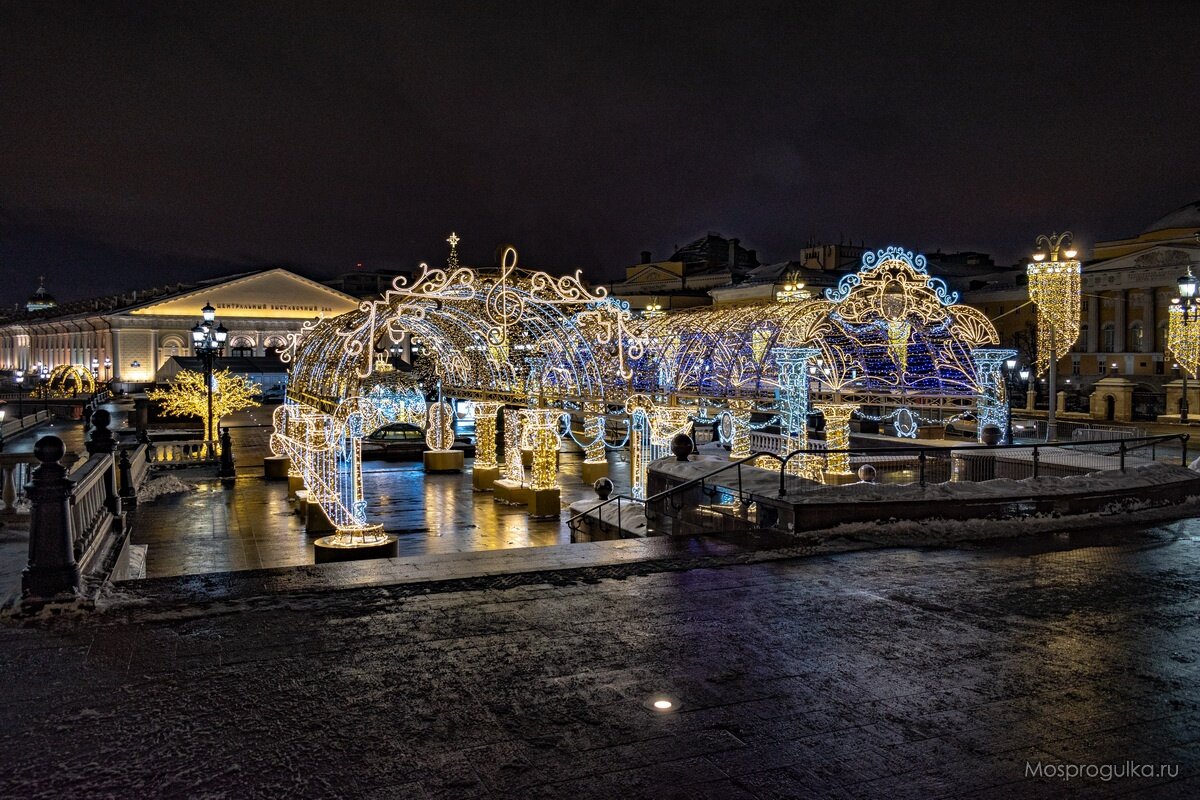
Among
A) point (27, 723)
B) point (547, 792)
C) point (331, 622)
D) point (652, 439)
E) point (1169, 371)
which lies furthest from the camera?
point (1169, 371)

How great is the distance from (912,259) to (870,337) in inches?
92.4

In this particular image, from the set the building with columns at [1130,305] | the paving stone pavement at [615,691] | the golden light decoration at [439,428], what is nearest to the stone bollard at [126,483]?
the golden light decoration at [439,428]

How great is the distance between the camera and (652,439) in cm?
1811

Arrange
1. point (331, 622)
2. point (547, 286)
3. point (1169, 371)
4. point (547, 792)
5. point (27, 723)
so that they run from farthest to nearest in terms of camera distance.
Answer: point (1169, 371)
point (547, 286)
point (331, 622)
point (27, 723)
point (547, 792)

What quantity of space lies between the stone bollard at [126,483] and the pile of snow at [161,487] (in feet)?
4.06

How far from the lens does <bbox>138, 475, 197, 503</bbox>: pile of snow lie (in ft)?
64.6

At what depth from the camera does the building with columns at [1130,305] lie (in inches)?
2253

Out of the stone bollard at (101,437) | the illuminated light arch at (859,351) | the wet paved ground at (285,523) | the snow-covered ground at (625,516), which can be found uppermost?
the illuminated light arch at (859,351)

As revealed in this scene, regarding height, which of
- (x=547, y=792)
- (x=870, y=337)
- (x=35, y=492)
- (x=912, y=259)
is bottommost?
(x=547, y=792)

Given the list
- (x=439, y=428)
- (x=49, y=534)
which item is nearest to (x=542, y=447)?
(x=439, y=428)

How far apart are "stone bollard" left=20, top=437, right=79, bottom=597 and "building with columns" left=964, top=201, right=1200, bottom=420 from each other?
191 feet

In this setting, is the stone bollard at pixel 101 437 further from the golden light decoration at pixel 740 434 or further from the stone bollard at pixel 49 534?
the golden light decoration at pixel 740 434

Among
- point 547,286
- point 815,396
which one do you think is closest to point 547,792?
point 547,286

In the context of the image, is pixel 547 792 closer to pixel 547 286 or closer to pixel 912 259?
pixel 547 286
